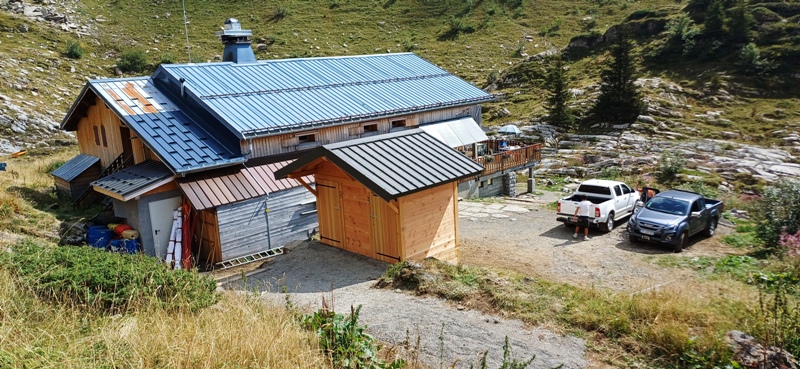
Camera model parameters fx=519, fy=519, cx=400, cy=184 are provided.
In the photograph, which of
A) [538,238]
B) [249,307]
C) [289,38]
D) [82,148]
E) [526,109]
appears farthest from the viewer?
[289,38]

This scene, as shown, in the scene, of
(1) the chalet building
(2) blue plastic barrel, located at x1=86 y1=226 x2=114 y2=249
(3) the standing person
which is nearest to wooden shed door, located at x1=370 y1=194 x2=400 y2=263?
(1) the chalet building

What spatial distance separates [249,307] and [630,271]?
41.2ft

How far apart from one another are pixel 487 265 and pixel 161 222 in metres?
11.0

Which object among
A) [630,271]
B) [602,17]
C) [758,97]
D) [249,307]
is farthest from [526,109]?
[249,307]

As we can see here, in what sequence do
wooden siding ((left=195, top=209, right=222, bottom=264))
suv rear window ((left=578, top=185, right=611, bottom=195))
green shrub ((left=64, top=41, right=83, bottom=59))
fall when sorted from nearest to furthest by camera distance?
wooden siding ((left=195, top=209, right=222, bottom=264))
suv rear window ((left=578, top=185, right=611, bottom=195))
green shrub ((left=64, top=41, right=83, bottom=59))

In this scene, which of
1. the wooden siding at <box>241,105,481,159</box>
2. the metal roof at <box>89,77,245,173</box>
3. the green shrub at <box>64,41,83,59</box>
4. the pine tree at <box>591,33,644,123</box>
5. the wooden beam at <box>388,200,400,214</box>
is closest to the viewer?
the wooden beam at <box>388,200,400,214</box>

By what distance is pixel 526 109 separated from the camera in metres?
44.8

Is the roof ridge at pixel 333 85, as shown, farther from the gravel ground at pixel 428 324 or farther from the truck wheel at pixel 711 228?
the truck wheel at pixel 711 228

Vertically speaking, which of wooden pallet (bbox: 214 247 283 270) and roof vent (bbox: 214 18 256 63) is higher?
roof vent (bbox: 214 18 256 63)

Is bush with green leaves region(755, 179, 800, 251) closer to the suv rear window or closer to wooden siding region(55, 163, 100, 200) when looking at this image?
the suv rear window

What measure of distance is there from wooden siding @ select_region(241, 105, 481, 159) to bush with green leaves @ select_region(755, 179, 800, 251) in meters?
13.8

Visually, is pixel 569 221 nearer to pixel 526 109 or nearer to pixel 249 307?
pixel 249 307

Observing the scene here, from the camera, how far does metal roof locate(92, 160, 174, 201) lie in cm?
1670

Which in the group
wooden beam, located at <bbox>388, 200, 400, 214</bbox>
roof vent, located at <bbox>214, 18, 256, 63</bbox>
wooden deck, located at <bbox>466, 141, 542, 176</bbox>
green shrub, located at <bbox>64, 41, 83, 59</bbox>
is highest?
green shrub, located at <bbox>64, 41, 83, 59</bbox>
